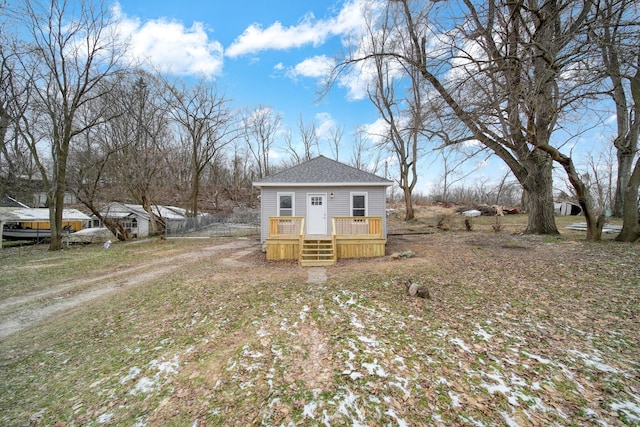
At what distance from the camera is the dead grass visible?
2.66 metres

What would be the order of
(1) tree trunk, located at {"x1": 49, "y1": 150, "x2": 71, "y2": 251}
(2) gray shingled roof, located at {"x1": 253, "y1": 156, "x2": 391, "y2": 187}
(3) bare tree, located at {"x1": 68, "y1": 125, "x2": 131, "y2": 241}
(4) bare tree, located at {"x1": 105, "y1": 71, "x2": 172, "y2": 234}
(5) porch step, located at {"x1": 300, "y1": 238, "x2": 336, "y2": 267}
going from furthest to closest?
1. (4) bare tree, located at {"x1": 105, "y1": 71, "x2": 172, "y2": 234}
2. (3) bare tree, located at {"x1": 68, "y1": 125, "x2": 131, "y2": 241}
3. (1) tree trunk, located at {"x1": 49, "y1": 150, "x2": 71, "y2": 251}
4. (2) gray shingled roof, located at {"x1": 253, "y1": 156, "x2": 391, "y2": 187}
5. (5) porch step, located at {"x1": 300, "y1": 238, "x2": 336, "y2": 267}

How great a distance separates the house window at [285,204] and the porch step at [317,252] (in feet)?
6.47

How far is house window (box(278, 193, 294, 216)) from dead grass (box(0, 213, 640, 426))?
503 cm

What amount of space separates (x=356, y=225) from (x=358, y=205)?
178 centimetres

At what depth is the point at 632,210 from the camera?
8180 mm

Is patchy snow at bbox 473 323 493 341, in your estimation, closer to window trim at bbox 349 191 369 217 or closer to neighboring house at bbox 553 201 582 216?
window trim at bbox 349 191 369 217

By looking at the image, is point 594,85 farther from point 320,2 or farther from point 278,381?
point 320,2

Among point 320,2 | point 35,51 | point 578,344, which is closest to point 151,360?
point 578,344

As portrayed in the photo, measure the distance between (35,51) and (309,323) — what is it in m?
19.6

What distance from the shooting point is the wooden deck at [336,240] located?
935 cm

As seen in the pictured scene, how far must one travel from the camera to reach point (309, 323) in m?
4.41

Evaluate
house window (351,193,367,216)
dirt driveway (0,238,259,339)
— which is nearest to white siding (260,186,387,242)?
A: house window (351,193,367,216)

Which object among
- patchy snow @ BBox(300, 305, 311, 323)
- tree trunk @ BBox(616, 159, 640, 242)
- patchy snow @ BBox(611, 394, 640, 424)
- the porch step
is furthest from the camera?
the porch step

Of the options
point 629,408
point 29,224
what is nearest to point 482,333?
point 629,408
